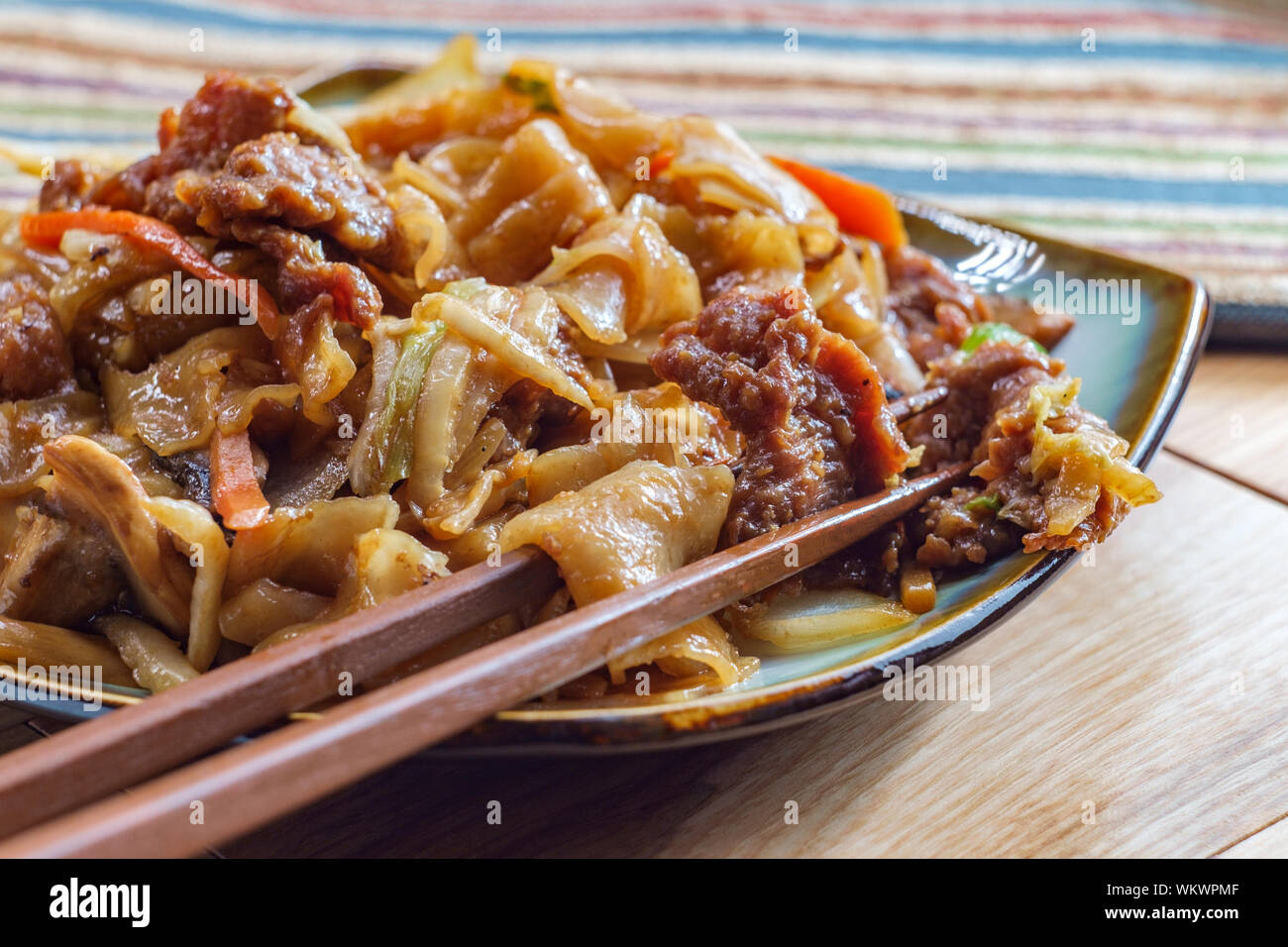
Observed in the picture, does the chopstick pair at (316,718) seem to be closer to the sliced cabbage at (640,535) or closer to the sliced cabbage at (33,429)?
the sliced cabbage at (640,535)

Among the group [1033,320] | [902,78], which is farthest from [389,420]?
[902,78]

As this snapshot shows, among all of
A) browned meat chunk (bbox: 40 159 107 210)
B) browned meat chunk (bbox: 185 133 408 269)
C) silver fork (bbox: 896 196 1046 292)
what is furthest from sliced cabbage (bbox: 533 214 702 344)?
silver fork (bbox: 896 196 1046 292)

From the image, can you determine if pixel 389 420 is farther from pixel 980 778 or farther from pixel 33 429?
pixel 980 778

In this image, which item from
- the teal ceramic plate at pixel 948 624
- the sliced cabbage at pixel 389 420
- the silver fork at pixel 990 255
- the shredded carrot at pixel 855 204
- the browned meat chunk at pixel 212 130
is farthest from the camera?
the silver fork at pixel 990 255

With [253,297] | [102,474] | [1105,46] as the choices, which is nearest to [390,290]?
[253,297]

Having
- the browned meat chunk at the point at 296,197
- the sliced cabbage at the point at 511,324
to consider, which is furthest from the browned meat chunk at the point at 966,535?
the browned meat chunk at the point at 296,197

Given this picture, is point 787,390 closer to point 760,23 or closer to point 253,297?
point 253,297
